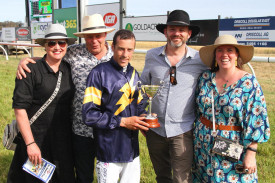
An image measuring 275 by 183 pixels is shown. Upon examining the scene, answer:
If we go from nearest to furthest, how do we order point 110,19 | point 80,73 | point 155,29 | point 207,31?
point 80,73 → point 207,31 → point 155,29 → point 110,19

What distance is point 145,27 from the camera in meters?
8.09

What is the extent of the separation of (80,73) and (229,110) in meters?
1.50

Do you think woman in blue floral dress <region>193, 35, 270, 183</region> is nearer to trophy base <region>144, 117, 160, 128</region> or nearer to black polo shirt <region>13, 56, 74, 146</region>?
trophy base <region>144, 117, 160, 128</region>

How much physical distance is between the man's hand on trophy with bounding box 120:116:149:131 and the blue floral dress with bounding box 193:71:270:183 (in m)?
0.67

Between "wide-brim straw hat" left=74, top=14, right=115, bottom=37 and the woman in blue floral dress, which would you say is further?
"wide-brim straw hat" left=74, top=14, right=115, bottom=37

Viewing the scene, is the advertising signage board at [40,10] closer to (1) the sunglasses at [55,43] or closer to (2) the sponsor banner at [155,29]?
(2) the sponsor banner at [155,29]

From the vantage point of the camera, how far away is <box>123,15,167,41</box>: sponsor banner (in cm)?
788

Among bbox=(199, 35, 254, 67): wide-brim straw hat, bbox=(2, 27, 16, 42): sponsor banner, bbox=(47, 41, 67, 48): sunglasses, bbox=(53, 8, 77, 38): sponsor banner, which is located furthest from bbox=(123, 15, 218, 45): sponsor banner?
bbox=(2, 27, 16, 42): sponsor banner

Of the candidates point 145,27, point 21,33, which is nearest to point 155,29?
point 145,27

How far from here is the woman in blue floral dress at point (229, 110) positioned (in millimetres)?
2451

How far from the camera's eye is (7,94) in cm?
799

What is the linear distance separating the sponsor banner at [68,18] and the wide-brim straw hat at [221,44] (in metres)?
7.18

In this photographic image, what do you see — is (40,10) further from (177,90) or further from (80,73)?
(177,90)

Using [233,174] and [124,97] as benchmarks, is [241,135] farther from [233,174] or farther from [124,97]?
[124,97]
